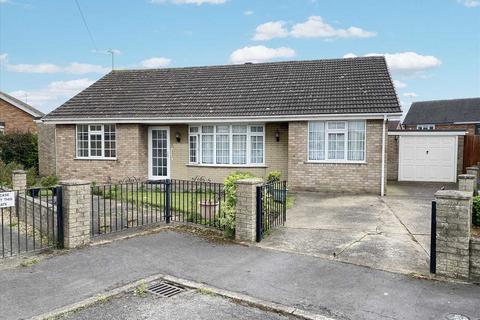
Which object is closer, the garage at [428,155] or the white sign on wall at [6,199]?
the white sign on wall at [6,199]

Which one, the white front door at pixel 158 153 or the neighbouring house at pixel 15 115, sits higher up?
the neighbouring house at pixel 15 115

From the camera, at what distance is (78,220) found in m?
7.29

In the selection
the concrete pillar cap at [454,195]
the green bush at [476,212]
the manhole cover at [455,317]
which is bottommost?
the manhole cover at [455,317]

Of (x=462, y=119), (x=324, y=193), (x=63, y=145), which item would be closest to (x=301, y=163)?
(x=324, y=193)

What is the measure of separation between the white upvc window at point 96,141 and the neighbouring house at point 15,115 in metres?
10.6

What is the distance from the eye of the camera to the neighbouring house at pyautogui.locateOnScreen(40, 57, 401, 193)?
569 inches

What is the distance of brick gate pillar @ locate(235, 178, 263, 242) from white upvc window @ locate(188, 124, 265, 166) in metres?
8.26

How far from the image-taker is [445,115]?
48031 mm

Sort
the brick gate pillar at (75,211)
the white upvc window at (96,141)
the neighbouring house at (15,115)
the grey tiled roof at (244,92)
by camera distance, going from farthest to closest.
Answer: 1. the neighbouring house at (15,115)
2. the white upvc window at (96,141)
3. the grey tiled roof at (244,92)
4. the brick gate pillar at (75,211)

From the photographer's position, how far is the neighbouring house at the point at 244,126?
14.5 m

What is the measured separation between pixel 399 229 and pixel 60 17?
39.3 feet

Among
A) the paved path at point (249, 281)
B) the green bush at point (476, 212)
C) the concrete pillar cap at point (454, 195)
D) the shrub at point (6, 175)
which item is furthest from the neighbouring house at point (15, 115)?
the concrete pillar cap at point (454, 195)

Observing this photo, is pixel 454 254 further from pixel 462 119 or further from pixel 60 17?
pixel 462 119

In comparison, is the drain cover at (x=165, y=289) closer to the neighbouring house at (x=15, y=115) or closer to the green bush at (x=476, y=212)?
the green bush at (x=476, y=212)
